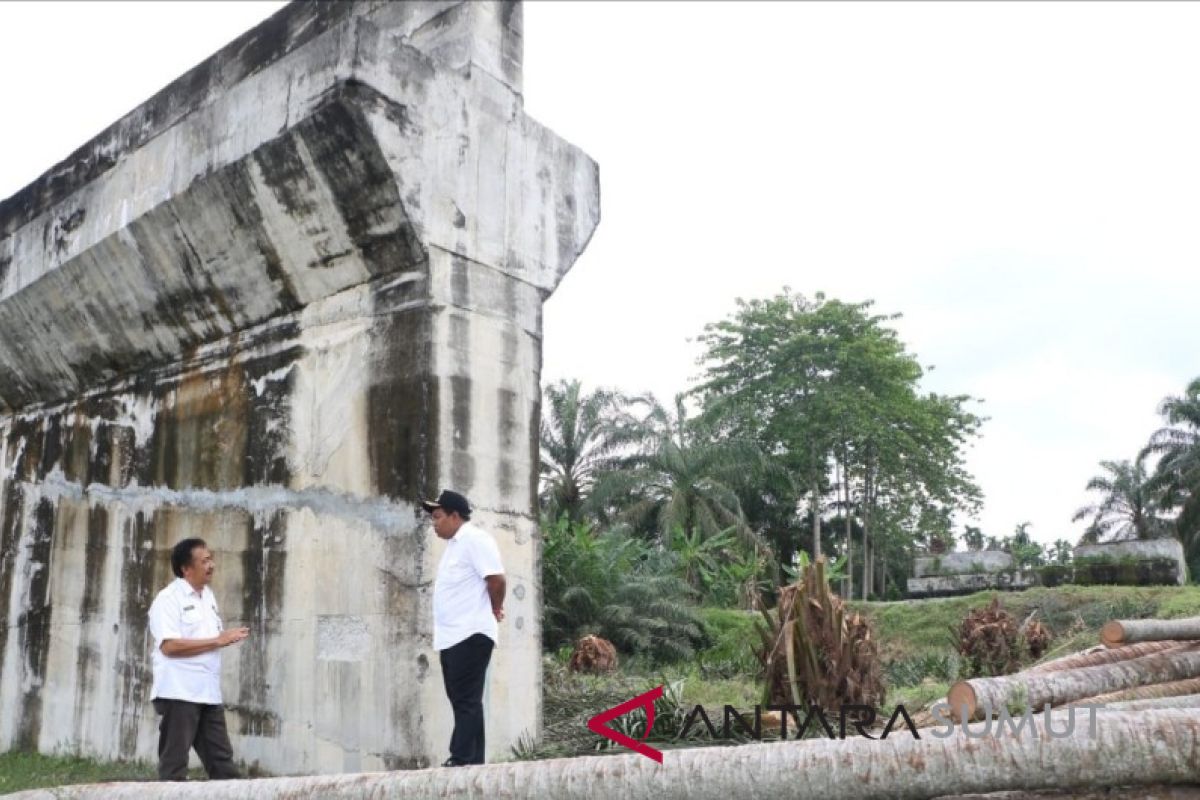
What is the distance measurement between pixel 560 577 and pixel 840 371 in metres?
17.7

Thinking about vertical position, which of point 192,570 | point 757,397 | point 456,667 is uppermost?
point 757,397

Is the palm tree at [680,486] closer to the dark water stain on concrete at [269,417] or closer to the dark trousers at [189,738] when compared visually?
the dark water stain on concrete at [269,417]

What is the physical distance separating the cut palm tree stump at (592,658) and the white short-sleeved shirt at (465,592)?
641cm

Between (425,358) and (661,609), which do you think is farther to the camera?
(661,609)

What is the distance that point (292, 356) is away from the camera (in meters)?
6.11

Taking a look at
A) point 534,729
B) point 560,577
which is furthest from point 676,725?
point 560,577

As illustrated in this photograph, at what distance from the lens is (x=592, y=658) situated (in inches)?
447

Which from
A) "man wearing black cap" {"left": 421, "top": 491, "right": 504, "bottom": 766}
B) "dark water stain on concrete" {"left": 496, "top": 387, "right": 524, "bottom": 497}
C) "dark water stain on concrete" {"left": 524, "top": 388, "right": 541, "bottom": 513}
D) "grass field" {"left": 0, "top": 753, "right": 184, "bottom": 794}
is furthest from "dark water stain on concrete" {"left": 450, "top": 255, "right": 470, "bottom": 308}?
"grass field" {"left": 0, "top": 753, "right": 184, "bottom": 794}

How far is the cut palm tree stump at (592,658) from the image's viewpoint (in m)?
11.1

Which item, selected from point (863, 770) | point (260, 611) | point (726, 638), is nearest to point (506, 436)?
point (260, 611)

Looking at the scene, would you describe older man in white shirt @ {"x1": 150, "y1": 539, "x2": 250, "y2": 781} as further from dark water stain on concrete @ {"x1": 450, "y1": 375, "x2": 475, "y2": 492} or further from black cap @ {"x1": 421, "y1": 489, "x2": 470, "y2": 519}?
dark water stain on concrete @ {"x1": 450, "y1": 375, "x2": 475, "y2": 492}

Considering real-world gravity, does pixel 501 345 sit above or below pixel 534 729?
above

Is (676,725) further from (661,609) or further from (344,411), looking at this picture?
(661,609)

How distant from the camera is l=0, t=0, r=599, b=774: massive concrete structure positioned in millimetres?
5391
